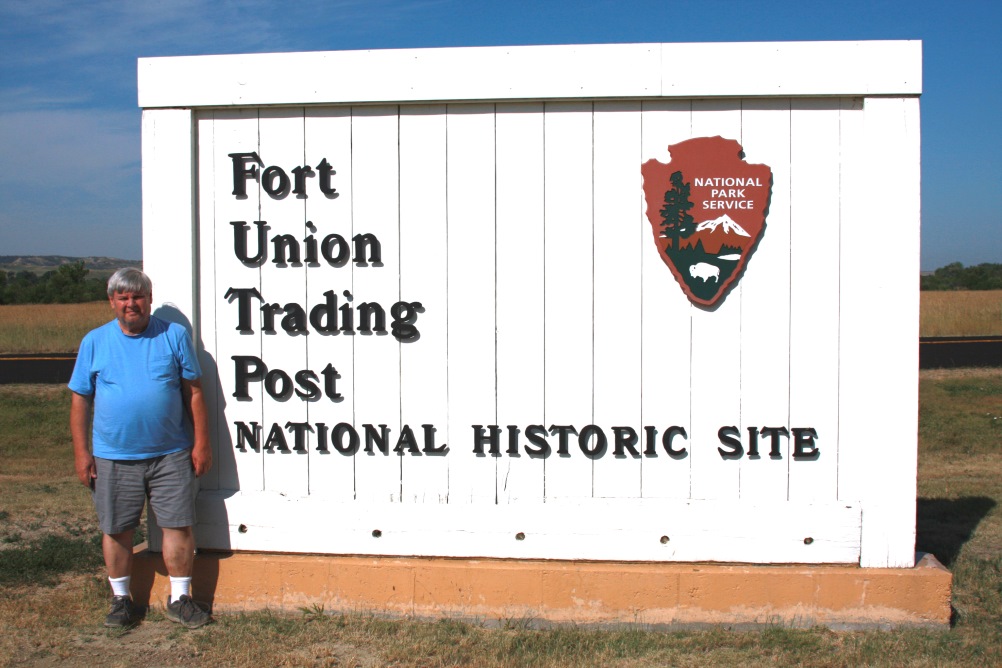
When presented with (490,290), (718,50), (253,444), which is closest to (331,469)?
(253,444)

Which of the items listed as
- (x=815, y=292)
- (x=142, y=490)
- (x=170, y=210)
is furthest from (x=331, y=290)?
(x=815, y=292)

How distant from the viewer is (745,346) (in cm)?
430

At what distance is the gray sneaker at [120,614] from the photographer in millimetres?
4293

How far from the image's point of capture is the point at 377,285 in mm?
4414

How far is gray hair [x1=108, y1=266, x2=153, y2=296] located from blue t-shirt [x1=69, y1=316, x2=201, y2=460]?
19cm

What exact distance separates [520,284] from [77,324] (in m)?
28.0

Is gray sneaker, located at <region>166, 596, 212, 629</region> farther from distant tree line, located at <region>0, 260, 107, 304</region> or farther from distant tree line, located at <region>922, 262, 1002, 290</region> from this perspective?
distant tree line, located at <region>922, 262, 1002, 290</region>

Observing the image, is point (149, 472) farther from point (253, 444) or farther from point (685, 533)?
point (685, 533)

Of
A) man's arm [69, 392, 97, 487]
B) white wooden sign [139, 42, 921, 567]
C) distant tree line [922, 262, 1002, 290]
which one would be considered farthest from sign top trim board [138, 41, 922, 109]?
distant tree line [922, 262, 1002, 290]

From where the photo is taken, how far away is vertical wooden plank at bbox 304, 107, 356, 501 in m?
4.41

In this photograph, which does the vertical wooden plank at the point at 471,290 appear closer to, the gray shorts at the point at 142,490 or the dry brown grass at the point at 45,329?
the gray shorts at the point at 142,490

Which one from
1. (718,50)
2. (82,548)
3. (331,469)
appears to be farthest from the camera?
(82,548)

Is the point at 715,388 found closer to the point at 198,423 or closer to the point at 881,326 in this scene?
the point at 881,326

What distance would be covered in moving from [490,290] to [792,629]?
216cm
